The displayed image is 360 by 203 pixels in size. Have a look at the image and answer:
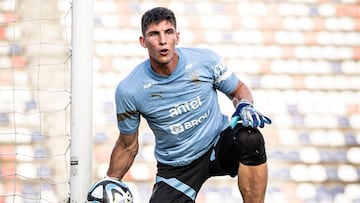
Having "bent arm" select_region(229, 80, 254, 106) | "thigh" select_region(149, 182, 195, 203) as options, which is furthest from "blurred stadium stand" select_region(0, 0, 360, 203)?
"bent arm" select_region(229, 80, 254, 106)

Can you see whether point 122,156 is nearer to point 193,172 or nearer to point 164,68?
point 193,172

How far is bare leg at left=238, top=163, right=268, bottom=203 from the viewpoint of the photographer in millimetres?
2791

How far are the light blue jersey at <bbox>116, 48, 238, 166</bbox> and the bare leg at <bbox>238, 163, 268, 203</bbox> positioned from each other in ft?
1.27

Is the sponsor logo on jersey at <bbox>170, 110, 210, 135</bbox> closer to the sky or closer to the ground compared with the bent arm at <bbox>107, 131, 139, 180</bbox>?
closer to the sky

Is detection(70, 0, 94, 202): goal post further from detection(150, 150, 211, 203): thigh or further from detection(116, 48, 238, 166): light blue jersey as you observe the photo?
detection(150, 150, 211, 203): thigh

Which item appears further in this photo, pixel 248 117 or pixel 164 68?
pixel 164 68

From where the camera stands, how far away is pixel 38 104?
16.9 feet

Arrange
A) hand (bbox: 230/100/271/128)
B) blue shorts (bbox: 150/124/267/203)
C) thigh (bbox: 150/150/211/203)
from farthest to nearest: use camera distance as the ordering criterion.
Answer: thigh (bbox: 150/150/211/203), blue shorts (bbox: 150/124/267/203), hand (bbox: 230/100/271/128)

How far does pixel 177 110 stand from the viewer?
3.08m

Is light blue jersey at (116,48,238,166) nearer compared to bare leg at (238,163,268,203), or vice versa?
bare leg at (238,163,268,203)

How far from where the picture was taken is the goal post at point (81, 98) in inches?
123

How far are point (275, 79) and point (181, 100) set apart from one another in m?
2.42

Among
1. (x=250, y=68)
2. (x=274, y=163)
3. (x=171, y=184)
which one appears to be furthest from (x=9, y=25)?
(x=171, y=184)

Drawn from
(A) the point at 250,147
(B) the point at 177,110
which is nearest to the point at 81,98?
(B) the point at 177,110
